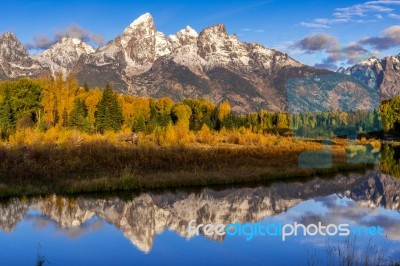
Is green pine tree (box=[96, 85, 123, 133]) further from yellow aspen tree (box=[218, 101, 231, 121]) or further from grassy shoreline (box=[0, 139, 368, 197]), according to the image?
grassy shoreline (box=[0, 139, 368, 197])

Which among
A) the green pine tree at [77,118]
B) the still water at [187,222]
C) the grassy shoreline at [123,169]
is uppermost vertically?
the green pine tree at [77,118]

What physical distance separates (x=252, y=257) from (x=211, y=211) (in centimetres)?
770

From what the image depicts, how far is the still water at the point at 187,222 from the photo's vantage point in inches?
622

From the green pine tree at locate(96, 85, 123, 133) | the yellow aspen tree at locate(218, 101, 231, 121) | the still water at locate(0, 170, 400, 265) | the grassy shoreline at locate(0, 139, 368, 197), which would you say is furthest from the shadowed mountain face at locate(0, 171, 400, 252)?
A: the yellow aspen tree at locate(218, 101, 231, 121)

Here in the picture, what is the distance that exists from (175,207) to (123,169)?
26.7 feet

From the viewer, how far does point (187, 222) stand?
2130cm

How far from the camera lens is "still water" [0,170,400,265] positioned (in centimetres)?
1580

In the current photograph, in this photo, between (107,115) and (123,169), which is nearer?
(123,169)

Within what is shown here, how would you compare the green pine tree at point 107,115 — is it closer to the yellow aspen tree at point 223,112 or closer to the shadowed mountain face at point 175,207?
the yellow aspen tree at point 223,112

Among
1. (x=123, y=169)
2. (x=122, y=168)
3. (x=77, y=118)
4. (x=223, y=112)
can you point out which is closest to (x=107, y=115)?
(x=77, y=118)

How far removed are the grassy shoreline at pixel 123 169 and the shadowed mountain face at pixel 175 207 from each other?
69.2 inches

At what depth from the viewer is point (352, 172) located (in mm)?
40375

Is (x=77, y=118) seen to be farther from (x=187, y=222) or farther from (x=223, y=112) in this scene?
(x=187, y=222)

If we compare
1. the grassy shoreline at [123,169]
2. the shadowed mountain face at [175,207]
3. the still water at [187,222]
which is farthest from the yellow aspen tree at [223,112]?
the shadowed mountain face at [175,207]
